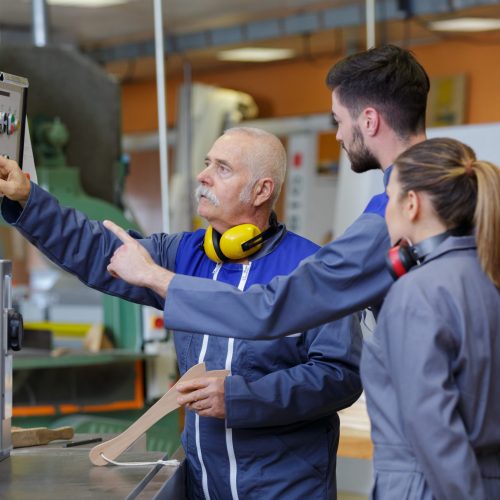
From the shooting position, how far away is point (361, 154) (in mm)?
1946

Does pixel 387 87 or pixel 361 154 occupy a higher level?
pixel 387 87

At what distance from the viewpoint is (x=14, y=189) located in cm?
199

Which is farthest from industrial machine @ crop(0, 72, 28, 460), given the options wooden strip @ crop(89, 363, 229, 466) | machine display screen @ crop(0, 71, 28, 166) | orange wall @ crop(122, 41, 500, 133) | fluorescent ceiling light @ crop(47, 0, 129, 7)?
Answer: orange wall @ crop(122, 41, 500, 133)

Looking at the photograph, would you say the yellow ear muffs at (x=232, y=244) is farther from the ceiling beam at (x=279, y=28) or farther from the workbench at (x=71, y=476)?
the ceiling beam at (x=279, y=28)

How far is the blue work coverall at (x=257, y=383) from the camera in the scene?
A: 2023 mm

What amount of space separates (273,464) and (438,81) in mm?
6744

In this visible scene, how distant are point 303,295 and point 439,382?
1.11ft

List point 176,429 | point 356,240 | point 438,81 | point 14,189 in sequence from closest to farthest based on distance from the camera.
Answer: point 356,240, point 14,189, point 176,429, point 438,81

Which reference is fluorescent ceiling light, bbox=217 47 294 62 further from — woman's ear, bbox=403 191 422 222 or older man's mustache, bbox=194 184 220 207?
woman's ear, bbox=403 191 422 222

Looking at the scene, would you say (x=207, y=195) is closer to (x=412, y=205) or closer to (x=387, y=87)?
(x=387, y=87)

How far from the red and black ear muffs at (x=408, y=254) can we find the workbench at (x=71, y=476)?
1.92ft

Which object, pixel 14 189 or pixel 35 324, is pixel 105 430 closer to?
pixel 35 324

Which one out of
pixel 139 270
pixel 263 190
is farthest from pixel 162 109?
pixel 139 270

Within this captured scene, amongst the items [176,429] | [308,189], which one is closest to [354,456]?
[176,429]
